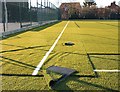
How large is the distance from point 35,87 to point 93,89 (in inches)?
45.2

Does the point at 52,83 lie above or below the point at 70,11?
below

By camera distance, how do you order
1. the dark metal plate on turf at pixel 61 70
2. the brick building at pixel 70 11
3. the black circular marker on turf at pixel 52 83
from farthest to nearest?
the brick building at pixel 70 11
the dark metal plate on turf at pixel 61 70
the black circular marker on turf at pixel 52 83

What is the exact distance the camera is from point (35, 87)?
4.32 m

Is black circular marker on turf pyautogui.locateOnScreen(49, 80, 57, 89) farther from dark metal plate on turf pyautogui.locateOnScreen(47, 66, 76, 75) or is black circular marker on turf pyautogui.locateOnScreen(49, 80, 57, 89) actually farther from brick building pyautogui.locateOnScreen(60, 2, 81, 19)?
brick building pyautogui.locateOnScreen(60, 2, 81, 19)

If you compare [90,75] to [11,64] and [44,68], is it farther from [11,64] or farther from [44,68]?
[11,64]

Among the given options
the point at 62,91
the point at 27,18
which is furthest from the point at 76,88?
the point at 27,18

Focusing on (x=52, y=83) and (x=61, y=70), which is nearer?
(x=52, y=83)

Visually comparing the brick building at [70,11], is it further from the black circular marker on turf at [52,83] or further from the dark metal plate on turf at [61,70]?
the black circular marker on turf at [52,83]

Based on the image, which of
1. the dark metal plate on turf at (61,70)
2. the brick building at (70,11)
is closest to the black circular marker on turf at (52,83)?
the dark metal plate on turf at (61,70)

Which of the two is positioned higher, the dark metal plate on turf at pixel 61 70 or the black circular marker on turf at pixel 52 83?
the dark metal plate on turf at pixel 61 70

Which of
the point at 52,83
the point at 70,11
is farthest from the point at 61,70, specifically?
the point at 70,11

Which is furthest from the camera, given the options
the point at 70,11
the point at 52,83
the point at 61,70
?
the point at 70,11

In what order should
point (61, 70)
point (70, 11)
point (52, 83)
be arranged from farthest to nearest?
1. point (70, 11)
2. point (61, 70)
3. point (52, 83)

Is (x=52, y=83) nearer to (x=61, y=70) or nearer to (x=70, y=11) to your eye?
(x=61, y=70)
